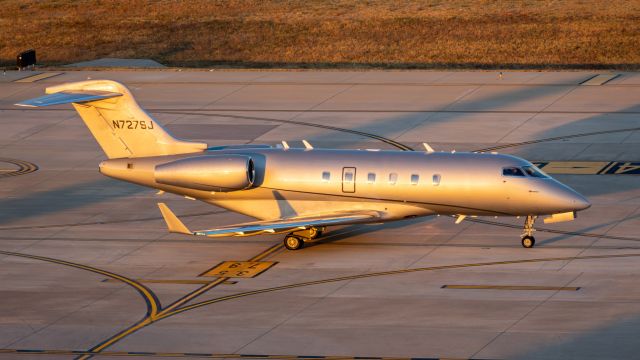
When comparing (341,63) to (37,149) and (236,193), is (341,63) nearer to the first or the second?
(37,149)

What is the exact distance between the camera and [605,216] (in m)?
42.0

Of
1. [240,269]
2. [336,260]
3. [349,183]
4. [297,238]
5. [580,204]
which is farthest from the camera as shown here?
[297,238]

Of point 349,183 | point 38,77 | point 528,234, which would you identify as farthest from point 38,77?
point 528,234

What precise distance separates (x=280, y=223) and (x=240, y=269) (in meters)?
2.26

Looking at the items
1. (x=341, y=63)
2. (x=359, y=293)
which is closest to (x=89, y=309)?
(x=359, y=293)

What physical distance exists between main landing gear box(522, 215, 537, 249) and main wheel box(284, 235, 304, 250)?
6930mm

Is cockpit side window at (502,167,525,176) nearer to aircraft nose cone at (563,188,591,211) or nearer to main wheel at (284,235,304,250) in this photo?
aircraft nose cone at (563,188,591,211)

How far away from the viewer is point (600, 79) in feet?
217

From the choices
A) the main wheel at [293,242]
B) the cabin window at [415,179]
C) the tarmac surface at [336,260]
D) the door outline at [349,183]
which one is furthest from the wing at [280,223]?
the cabin window at [415,179]

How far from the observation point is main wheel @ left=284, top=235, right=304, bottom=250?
3922cm

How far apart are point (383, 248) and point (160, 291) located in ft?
25.1

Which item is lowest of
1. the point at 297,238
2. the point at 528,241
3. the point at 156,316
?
the point at 156,316

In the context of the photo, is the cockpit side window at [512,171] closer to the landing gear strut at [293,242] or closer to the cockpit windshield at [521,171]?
the cockpit windshield at [521,171]

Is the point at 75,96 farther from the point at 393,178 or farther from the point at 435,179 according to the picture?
the point at 435,179
